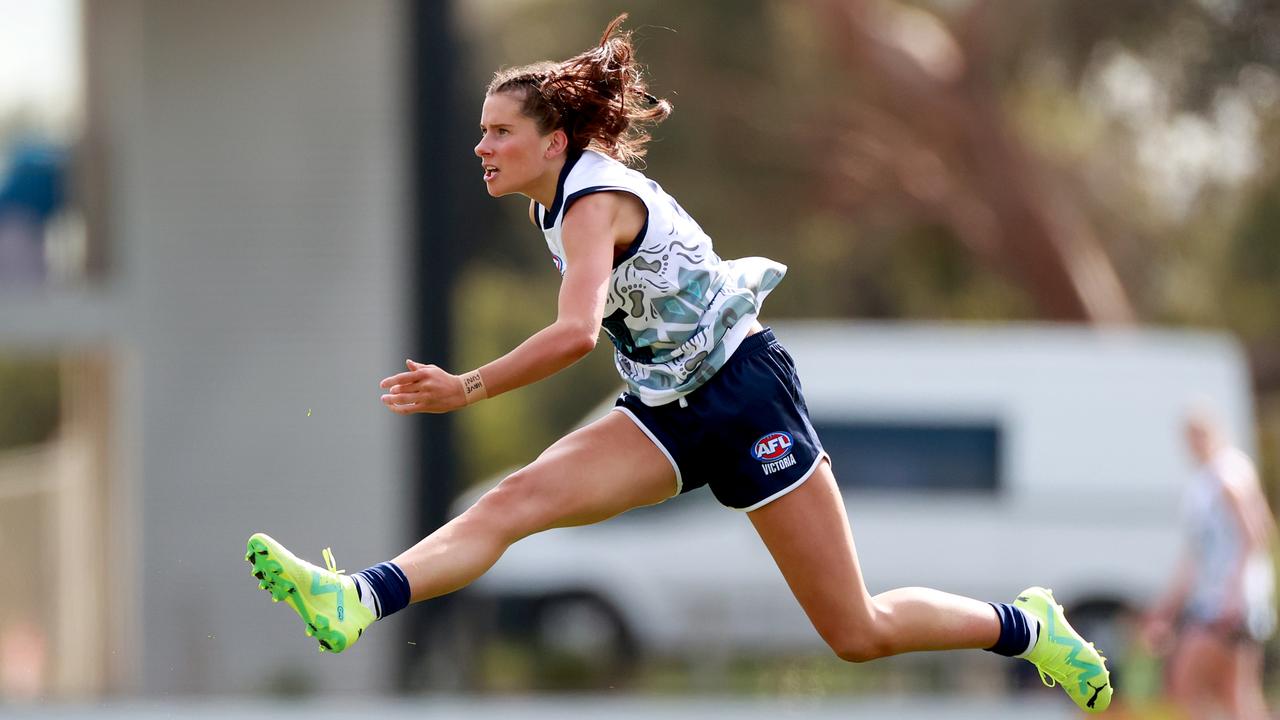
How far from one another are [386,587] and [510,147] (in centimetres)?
113

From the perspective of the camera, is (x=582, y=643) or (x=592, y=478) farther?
(x=582, y=643)

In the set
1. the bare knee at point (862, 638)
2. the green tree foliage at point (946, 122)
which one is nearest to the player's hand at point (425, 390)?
the bare knee at point (862, 638)

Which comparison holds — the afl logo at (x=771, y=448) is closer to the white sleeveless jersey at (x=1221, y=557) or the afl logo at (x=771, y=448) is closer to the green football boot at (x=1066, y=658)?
the green football boot at (x=1066, y=658)

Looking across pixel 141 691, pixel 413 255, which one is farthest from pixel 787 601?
pixel 141 691

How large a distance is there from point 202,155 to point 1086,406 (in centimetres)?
696

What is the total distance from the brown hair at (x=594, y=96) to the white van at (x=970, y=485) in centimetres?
864

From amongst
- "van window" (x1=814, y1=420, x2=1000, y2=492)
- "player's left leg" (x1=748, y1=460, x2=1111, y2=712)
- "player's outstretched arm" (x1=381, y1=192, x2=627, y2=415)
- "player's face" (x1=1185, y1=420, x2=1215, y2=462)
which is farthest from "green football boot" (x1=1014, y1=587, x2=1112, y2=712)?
"van window" (x1=814, y1=420, x2=1000, y2=492)

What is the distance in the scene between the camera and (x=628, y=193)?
14.5 feet

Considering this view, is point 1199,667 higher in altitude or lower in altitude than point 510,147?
lower

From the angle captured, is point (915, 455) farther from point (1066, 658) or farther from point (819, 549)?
point (819, 549)

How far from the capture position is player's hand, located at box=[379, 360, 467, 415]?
4.00m

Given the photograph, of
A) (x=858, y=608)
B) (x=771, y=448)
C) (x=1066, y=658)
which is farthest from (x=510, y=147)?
(x=1066, y=658)

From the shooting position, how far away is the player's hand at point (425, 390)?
13.1 feet

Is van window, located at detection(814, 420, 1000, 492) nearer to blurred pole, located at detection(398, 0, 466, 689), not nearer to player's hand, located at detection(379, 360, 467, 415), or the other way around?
blurred pole, located at detection(398, 0, 466, 689)
